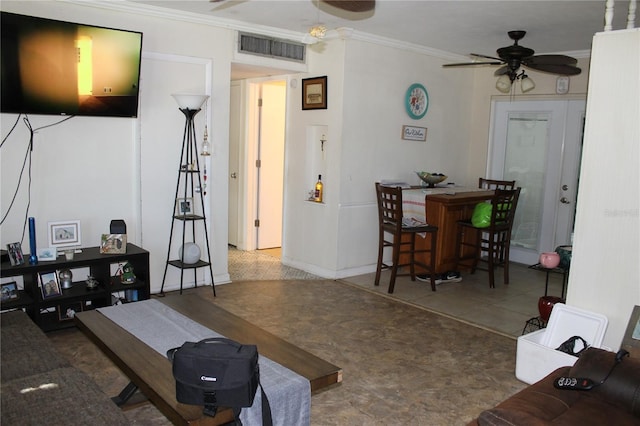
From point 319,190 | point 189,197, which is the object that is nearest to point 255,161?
point 319,190

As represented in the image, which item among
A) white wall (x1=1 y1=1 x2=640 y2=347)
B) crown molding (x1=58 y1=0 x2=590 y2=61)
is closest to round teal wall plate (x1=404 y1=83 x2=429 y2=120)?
white wall (x1=1 y1=1 x2=640 y2=347)

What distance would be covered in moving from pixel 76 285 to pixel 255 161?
2967 mm

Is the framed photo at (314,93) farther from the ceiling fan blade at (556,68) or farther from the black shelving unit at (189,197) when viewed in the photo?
the ceiling fan blade at (556,68)

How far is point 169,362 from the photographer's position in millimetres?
2320

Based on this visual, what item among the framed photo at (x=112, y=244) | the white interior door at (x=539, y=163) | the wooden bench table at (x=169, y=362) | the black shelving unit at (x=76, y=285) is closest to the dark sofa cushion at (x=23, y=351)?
the wooden bench table at (x=169, y=362)

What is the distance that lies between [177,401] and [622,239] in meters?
2.56

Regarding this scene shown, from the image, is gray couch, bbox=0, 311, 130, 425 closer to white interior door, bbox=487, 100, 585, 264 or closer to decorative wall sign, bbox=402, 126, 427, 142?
decorative wall sign, bbox=402, 126, 427, 142

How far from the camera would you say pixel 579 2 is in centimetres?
383

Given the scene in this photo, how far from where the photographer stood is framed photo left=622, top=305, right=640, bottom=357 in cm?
282

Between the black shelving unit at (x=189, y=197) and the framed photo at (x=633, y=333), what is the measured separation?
317cm

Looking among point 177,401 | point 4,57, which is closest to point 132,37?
point 4,57

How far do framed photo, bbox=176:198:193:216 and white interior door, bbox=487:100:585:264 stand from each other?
3.76 meters

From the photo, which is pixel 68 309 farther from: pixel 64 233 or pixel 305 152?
pixel 305 152

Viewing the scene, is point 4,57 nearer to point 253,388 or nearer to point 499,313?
point 253,388
